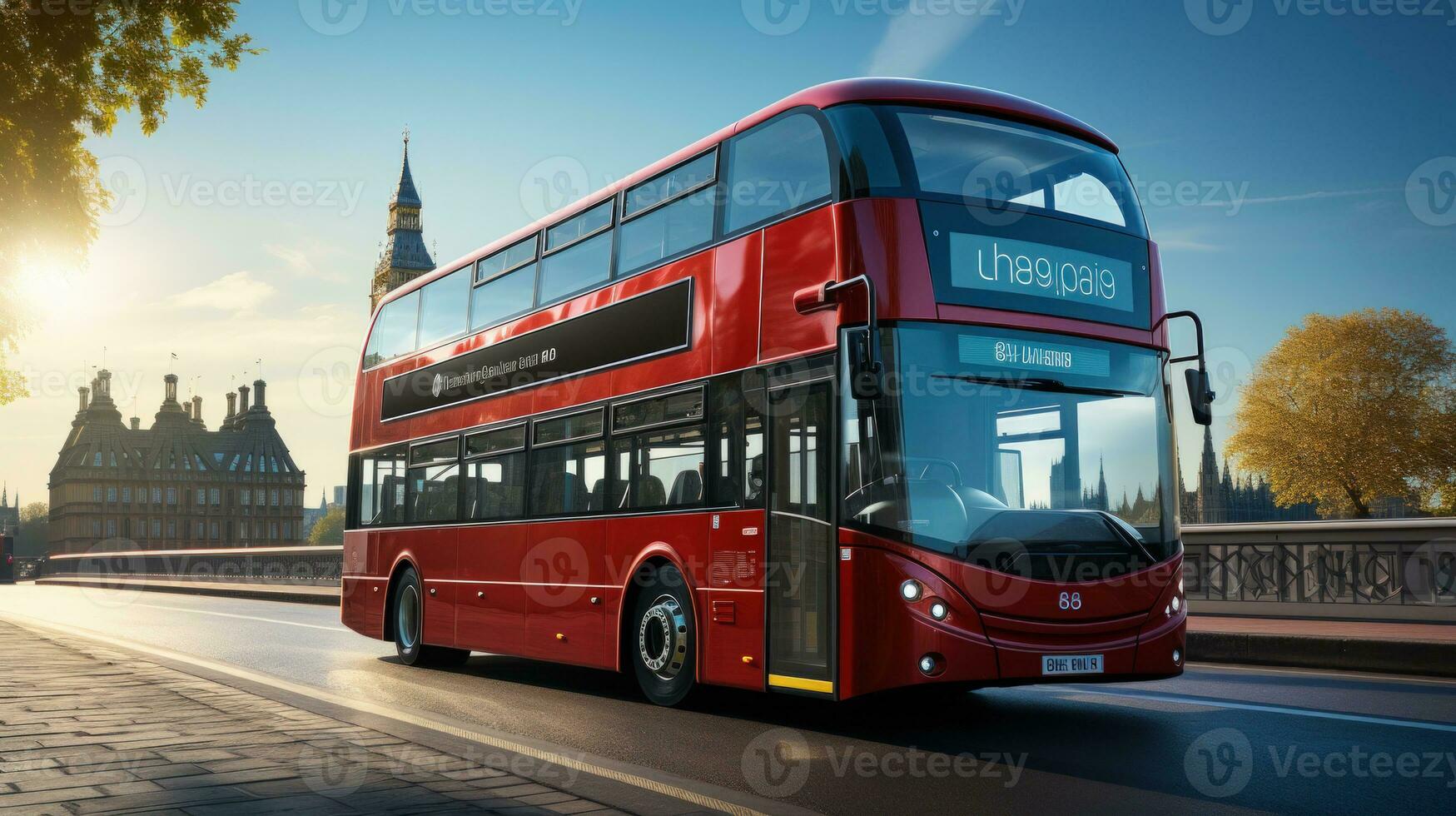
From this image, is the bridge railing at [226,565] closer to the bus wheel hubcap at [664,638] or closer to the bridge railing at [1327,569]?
the bridge railing at [1327,569]

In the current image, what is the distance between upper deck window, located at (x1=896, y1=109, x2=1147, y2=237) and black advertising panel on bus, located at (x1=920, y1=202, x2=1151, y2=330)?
12cm

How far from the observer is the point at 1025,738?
28.5 ft

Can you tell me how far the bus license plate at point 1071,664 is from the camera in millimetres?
8242

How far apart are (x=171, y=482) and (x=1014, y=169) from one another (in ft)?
552

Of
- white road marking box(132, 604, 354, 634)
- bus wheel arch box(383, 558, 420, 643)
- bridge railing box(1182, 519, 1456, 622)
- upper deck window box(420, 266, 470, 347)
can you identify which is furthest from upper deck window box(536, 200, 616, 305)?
white road marking box(132, 604, 354, 634)

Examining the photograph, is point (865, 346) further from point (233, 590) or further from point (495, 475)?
point (233, 590)

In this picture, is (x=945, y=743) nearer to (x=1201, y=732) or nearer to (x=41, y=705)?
(x=1201, y=732)

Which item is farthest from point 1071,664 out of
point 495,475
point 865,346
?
point 495,475

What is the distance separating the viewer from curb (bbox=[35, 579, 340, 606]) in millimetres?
32438

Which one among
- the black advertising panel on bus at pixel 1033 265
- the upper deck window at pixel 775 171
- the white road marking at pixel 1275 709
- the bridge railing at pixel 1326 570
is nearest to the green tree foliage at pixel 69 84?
the upper deck window at pixel 775 171

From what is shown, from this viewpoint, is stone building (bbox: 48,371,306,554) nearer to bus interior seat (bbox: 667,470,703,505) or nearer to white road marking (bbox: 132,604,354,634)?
white road marking (bbox: 132,604,354,634)

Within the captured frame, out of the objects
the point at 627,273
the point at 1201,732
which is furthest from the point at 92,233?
the point at 1201,732

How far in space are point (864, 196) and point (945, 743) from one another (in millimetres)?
3573

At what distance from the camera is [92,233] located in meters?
16.4
